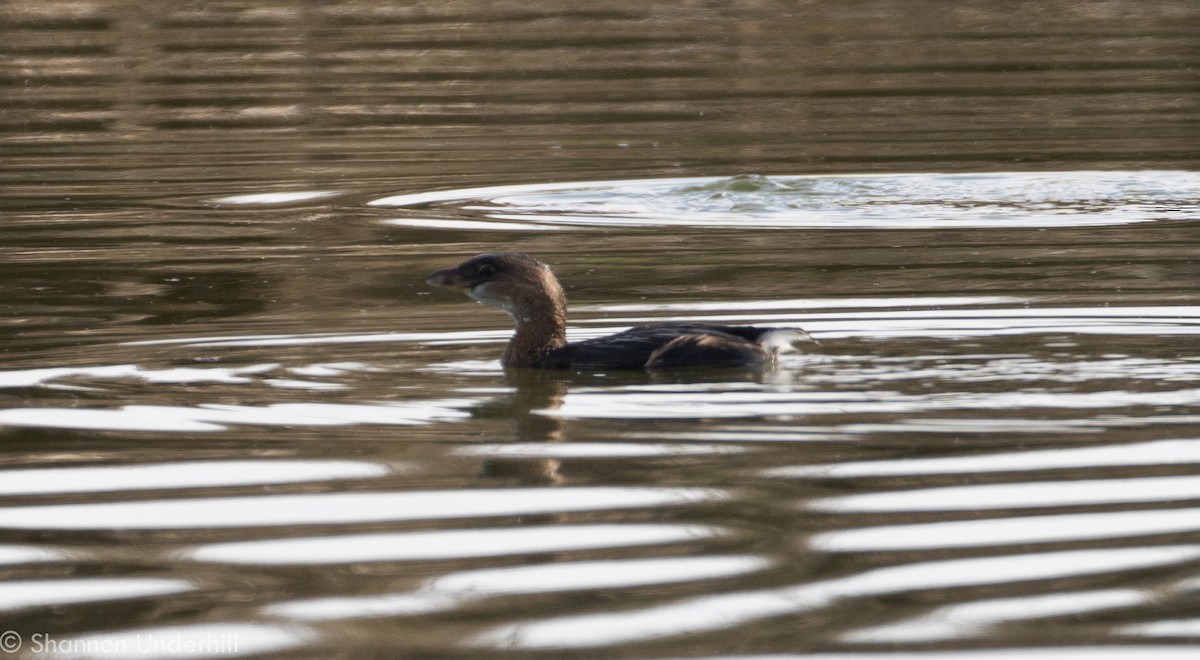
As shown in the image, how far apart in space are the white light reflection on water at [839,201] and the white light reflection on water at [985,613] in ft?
24.7

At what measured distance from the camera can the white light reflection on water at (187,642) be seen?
478cm

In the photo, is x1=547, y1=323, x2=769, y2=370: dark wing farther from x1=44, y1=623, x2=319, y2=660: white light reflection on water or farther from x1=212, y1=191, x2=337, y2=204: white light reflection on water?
x1=212, y1=191, x2=337, y2=204: white light reflection on water

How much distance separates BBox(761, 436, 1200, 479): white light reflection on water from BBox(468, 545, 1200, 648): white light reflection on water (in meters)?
0.91

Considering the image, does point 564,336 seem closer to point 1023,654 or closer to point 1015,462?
point 1015,462

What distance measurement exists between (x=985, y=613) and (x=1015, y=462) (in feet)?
4.93

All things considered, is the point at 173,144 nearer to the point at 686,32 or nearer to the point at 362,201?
the point at 362,201

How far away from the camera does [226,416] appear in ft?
24.2

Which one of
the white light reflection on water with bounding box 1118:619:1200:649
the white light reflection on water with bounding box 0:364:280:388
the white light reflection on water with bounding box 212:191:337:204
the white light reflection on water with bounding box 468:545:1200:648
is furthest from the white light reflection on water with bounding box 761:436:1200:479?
the white light reflection on water with bounding box 212:191:337:204

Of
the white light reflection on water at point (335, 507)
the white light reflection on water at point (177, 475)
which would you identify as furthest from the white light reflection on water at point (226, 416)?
the white light reflection on water at point (335, 507)

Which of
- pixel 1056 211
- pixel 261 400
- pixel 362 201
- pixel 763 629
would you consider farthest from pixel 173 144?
pixel 763 629

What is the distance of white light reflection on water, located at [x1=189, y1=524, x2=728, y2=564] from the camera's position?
549 cm

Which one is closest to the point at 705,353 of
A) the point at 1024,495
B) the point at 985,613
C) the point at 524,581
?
the point at 1024,495

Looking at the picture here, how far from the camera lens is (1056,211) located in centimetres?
1292

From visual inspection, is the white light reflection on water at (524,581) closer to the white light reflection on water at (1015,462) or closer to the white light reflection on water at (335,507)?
the white light reflection on water at (335,507)
